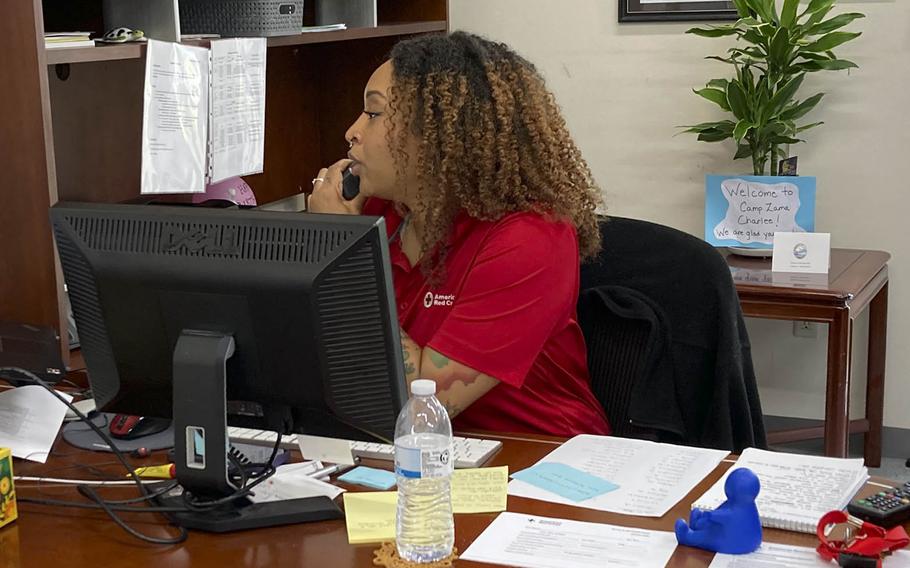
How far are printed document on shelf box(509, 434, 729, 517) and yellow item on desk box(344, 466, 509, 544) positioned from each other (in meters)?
0.03

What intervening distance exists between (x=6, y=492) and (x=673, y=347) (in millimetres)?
1034

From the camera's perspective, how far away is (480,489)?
4.83 feet

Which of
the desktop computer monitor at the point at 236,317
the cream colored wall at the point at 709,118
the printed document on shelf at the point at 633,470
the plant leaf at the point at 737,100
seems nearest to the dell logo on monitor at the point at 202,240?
the desktop computer monitor at the point at 236,317

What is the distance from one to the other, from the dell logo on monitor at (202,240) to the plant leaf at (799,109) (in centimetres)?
219

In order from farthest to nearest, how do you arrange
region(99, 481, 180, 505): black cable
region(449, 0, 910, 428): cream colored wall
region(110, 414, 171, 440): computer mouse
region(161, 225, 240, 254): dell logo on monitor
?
region(449, 0, 910, 428): cream colored wall, region(110, 414, 171, 440): computer mouse, region(99, 481, 180, 505): black cable, region(161, 225, 240, 254): dell logo on monitor

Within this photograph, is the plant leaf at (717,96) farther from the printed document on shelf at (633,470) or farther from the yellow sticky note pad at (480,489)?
the yellow sticky note pad at (480,489)

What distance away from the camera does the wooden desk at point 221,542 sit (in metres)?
1.29

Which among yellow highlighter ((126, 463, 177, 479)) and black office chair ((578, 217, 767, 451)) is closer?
yellow highlighter ((126, 463, 177, 479))

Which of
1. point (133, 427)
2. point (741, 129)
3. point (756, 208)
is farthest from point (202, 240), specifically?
point (756, 208)

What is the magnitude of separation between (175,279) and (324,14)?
76.7 inches

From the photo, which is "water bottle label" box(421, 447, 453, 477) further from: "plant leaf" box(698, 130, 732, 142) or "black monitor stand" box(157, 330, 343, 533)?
"plant leaf" box(698, 130, 732, 142)

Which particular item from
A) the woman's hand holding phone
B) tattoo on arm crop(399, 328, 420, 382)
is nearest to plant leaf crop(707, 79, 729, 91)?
the woman's hand holding phone

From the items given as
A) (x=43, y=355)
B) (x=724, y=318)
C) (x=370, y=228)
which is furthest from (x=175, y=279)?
(x=724, y=318)

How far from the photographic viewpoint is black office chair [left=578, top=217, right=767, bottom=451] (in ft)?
6.07
